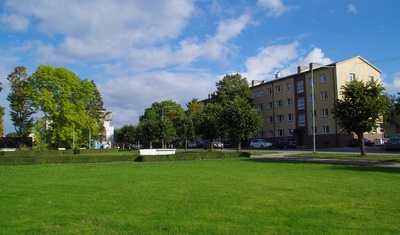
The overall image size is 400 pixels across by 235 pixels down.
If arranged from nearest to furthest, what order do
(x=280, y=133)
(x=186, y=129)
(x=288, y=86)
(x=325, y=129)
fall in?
(x=325, y=129) → (x=186, y=129) → (x=288, y=86) → (x=280, y=133)

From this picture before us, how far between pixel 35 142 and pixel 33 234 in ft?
184

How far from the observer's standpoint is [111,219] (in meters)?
7.20

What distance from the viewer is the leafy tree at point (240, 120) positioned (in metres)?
38.3

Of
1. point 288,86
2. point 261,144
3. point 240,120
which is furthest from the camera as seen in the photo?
point 288,86

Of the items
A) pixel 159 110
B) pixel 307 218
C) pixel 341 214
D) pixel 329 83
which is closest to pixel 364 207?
pixel 341 214

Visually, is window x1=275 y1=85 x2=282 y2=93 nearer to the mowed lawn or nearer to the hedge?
the hedge

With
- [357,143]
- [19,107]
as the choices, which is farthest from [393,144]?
[19,107]

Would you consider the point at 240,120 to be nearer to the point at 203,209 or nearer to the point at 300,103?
the point at 300,103

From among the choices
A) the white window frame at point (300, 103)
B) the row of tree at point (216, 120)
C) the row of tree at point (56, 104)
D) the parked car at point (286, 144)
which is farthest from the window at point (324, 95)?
the row of tree at point (56, 104)

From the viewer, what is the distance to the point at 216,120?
42.3 metres

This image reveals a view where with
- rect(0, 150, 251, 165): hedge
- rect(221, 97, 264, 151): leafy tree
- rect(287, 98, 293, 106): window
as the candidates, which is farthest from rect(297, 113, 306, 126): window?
rect(0, 150, 251, 165): hedge

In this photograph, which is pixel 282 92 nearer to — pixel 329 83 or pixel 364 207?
pixel 329 83

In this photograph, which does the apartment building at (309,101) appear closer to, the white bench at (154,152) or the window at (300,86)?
the window at (300,86)

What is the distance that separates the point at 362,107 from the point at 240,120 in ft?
43.8
